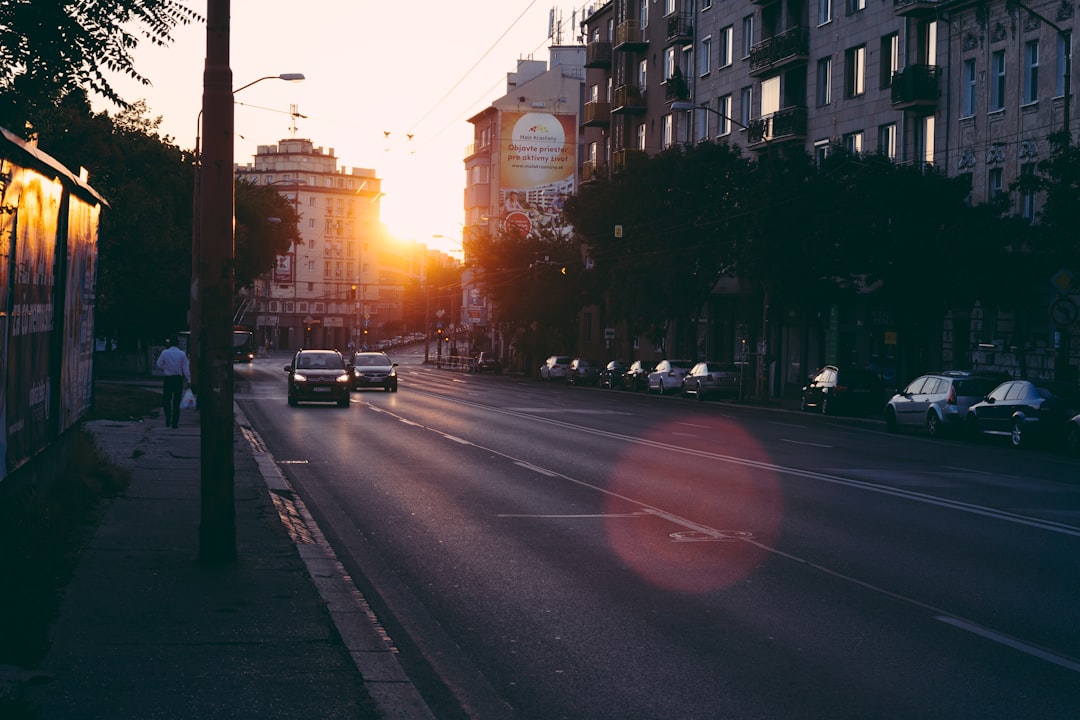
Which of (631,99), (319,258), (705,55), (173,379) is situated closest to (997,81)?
(705,55)

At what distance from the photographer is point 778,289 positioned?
47.6 meters

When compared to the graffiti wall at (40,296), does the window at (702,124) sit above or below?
above

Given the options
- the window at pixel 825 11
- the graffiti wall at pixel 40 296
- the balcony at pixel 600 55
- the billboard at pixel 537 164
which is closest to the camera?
the graffiti wall at pixel 40 296

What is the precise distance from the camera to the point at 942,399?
102ft

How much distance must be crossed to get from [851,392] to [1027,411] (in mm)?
12119

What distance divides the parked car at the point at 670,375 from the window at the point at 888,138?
39.1 feet

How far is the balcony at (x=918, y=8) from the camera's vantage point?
45594 mm

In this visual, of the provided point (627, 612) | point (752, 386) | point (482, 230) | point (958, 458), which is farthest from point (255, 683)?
point (482, 230)

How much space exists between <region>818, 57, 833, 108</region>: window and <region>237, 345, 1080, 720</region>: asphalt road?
1335 inches

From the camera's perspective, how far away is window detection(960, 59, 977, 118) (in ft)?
144

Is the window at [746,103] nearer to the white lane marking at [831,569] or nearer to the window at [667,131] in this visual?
the window at [667,131]

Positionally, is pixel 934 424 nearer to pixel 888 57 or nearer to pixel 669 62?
pixel 888 57

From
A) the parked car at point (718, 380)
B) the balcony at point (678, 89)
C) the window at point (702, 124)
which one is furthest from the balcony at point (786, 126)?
the balcony at point (678, 89)

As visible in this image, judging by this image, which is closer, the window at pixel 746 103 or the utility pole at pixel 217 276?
the utility pole at pixel 217 276
